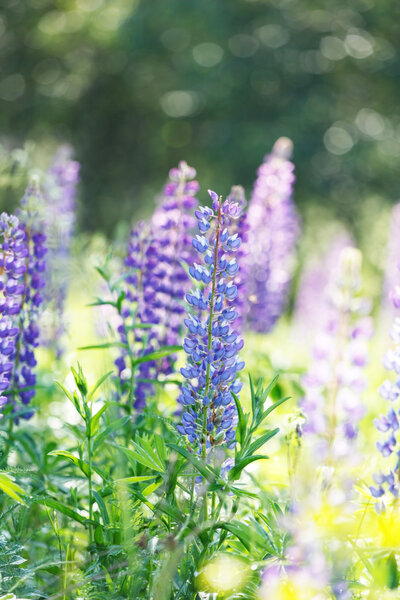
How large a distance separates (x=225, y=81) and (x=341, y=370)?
59.6ft

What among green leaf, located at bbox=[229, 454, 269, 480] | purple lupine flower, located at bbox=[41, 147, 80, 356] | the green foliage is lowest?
the green foliage

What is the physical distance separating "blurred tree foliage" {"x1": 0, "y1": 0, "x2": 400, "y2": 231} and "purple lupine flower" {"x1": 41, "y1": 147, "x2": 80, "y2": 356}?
14150 mm

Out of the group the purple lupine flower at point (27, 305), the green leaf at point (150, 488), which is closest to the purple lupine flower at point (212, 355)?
the green leaf at point (150, 488)

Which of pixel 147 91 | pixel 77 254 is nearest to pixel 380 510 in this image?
pixel 77 254

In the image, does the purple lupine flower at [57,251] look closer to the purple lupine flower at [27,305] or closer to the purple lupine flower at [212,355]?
the purple lupine flower at [27,305]

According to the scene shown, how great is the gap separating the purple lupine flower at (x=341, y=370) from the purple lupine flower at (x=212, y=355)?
12.6 inches

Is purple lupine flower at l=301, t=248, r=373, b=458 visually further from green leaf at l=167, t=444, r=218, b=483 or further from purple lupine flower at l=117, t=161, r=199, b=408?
purple lupine flower at l=117, t=161, r=199, b=408

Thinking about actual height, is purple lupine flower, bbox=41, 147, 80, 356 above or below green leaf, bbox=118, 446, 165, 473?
above

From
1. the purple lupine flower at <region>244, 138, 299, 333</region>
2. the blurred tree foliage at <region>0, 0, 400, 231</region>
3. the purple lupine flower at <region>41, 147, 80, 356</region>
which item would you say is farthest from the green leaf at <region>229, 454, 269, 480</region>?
the blurred tree foliage at <region>0, 0, 400, 231</region>

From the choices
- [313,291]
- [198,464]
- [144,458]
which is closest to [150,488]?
[144,458]

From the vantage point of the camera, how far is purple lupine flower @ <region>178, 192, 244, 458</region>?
201cm

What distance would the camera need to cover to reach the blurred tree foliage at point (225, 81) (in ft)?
62.1

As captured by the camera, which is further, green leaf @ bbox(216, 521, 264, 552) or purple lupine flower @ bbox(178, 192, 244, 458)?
purple lupine flower @ bbox(178, 192, 244, 458)

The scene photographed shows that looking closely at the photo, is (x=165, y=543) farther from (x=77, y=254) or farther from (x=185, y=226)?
(x=77, y=254)
